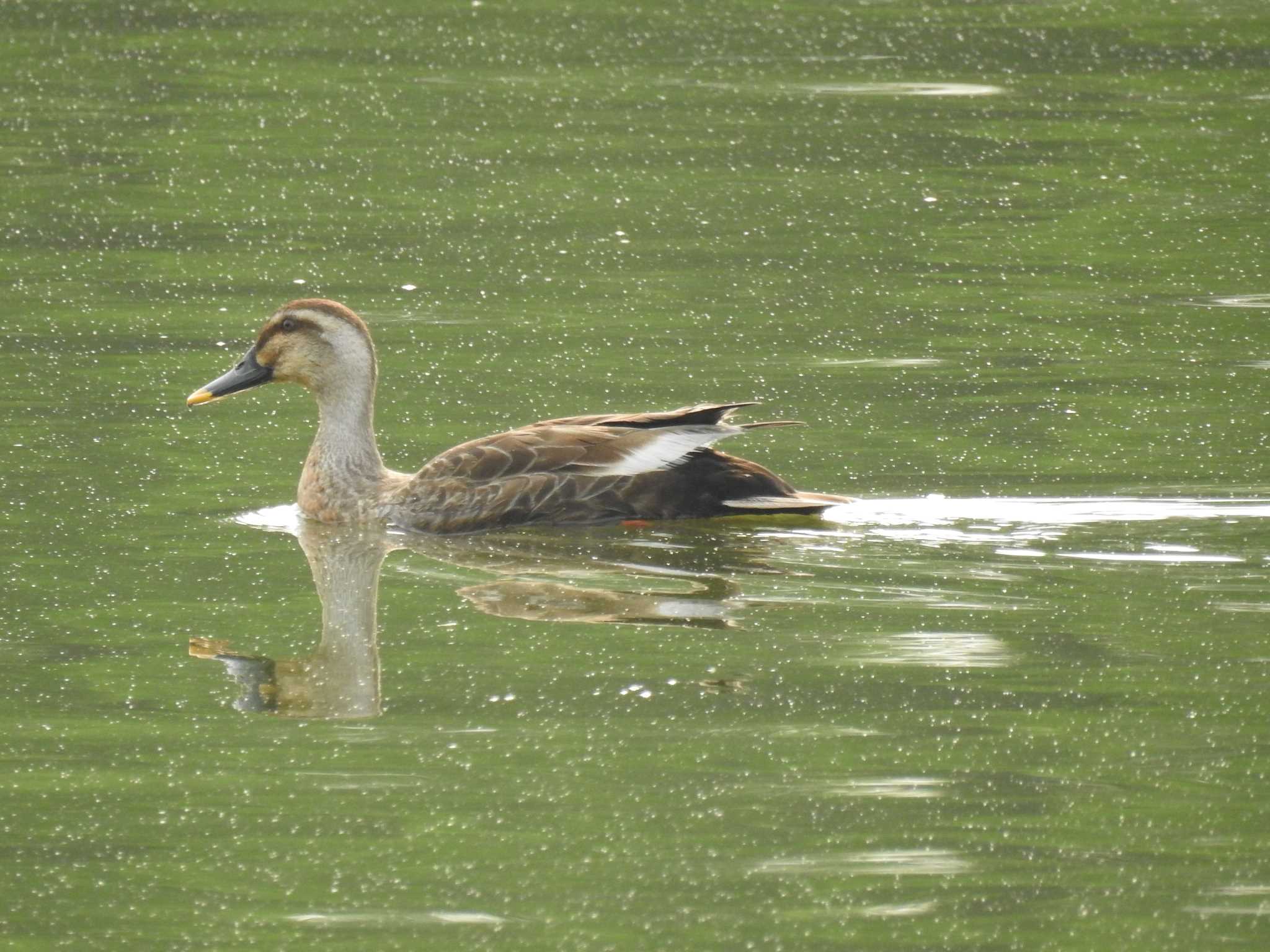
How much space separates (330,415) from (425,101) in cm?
967

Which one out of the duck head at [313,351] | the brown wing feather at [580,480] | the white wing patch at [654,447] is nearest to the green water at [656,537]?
the brown wing feather at [580,480]

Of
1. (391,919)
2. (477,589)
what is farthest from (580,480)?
(391,919)

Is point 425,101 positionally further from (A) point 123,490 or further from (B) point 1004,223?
(A) point 123,490

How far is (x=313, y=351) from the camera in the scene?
11000 mm

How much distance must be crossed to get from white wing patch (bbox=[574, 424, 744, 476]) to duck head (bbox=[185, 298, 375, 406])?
133cm

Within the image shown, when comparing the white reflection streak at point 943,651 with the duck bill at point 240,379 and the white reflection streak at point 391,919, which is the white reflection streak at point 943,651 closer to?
the white reflection streak at point 391,919

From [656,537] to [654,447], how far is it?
1.23ft

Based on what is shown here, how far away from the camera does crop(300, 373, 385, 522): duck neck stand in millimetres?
10594

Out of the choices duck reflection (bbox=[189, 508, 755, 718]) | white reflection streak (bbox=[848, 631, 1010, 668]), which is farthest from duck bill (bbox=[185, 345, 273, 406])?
white reflection streak (bbox=[848, 631, 1010, 668])

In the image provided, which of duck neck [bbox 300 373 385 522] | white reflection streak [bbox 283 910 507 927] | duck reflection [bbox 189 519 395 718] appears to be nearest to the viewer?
white reflection streak [bbox 283 910 507 927]

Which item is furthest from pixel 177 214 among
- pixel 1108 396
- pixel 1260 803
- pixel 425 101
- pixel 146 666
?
pixel 1260 803

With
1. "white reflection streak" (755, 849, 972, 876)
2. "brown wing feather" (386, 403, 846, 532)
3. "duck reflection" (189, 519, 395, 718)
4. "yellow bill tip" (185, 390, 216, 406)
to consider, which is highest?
"yellow bill tip" (185, 390, 216, 406)

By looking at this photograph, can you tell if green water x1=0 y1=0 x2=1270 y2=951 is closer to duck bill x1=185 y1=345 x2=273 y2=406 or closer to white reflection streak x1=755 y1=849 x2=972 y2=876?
white reflection streak x1=755 y1=849 x2=972 y2=876

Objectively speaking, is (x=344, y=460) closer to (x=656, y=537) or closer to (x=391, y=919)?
(x=656, y=537)
